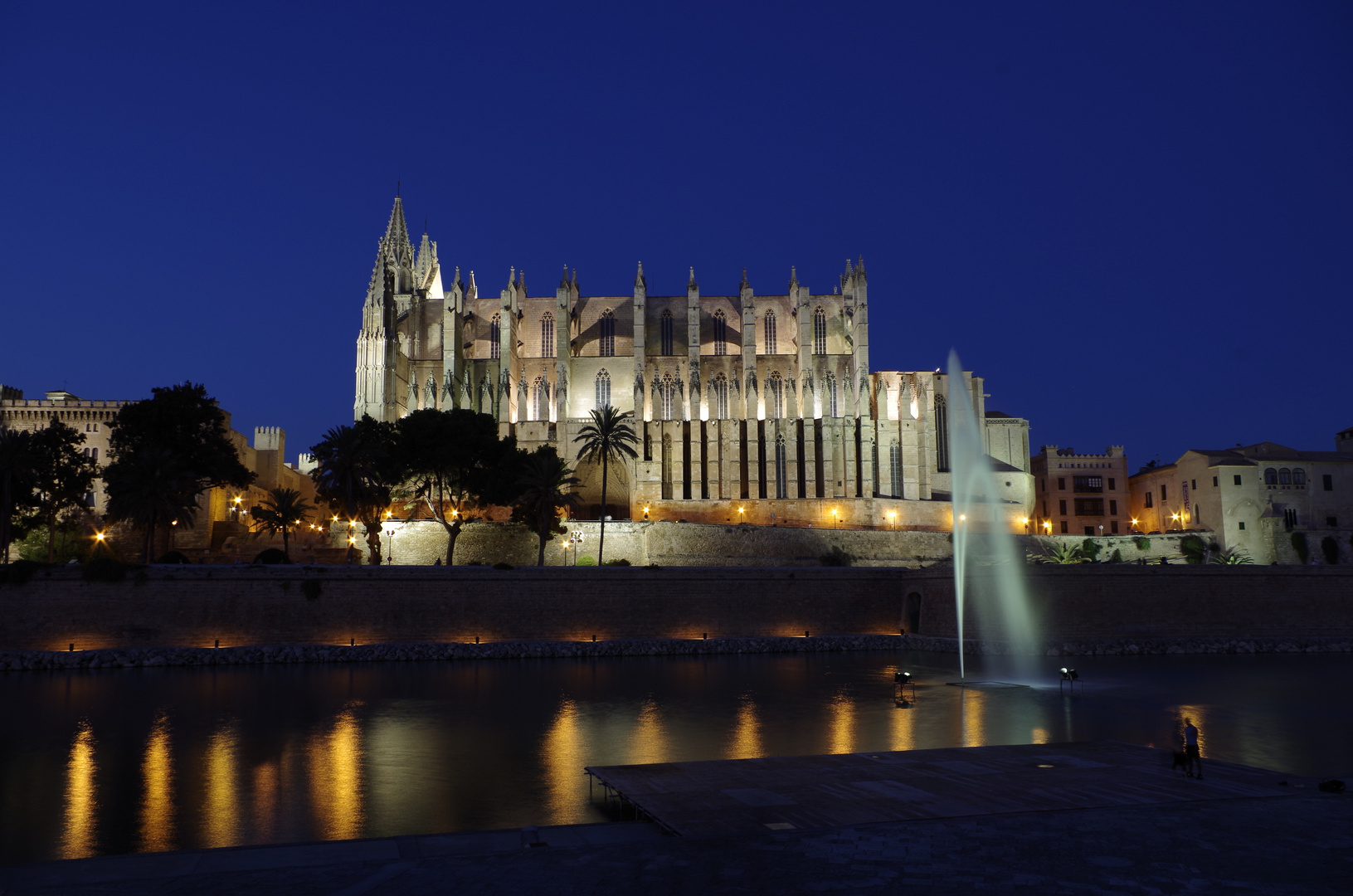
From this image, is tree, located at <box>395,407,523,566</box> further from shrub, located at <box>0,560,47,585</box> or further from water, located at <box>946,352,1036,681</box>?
water, located at <box>946,352,1036,681</box>

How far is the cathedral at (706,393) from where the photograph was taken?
63031mm

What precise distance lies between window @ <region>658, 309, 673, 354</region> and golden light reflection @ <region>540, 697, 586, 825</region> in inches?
2034

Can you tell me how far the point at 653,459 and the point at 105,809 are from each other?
51130 millimetres

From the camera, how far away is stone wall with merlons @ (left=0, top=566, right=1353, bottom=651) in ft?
113

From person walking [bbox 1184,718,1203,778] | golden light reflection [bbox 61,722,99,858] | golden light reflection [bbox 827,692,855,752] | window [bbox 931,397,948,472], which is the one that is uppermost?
window [bbox 931,397,948,472]

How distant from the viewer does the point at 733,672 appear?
32094 millimetres

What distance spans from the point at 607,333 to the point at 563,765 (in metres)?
59.2

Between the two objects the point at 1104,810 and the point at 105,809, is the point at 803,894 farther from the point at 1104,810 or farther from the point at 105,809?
the point at 105,809

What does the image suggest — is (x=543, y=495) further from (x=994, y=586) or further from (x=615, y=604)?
(x=994, y=586)

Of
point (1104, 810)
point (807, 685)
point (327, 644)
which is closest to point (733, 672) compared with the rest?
point (807, 685)

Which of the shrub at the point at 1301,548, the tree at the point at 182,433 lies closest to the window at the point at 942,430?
the shrub at the point at 1301,548

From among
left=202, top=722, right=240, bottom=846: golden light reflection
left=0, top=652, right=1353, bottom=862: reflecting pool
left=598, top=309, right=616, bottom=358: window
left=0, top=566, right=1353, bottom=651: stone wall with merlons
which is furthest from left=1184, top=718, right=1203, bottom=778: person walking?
left=598, top=309, right=616, bottom=358: window

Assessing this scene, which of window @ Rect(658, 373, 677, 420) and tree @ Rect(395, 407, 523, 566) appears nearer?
tree @ Rect(395, 407, 523, 566)

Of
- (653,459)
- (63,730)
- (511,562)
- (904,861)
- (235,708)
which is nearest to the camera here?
(904,861)
